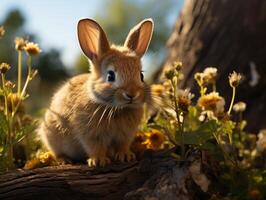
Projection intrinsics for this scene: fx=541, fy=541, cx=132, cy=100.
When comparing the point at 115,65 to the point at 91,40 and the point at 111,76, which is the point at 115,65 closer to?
the point at 111,76

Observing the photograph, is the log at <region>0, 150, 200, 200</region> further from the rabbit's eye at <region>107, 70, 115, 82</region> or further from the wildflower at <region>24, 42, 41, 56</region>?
the wildflower at <region>24, 42, 41, 56</region>

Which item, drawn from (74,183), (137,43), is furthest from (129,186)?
(137,43)

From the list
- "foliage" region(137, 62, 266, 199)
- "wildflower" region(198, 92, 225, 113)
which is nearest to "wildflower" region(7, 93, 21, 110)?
"foliage" region(137, 62, 266, 199)

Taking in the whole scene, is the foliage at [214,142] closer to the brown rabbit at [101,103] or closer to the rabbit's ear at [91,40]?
the brown rabbit at [101,103]

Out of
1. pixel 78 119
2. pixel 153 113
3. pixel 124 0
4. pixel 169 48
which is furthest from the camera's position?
pixel 124 0

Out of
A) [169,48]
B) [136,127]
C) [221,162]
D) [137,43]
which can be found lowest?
[221,162]

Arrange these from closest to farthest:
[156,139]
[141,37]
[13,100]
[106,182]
→ 1. [106,182]
2. [13,100]
3. [156,139]
4. [141,37]

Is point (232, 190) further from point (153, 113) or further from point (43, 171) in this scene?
point (153, 113)

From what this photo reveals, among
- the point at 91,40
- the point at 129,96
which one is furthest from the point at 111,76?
the point at 91,40
